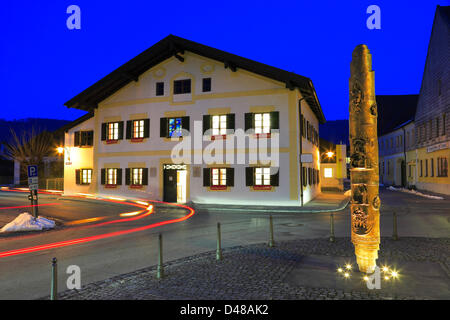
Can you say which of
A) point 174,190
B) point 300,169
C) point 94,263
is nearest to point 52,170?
point 174,190

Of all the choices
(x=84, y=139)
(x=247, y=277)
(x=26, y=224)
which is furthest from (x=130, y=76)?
(x=247, y=277)

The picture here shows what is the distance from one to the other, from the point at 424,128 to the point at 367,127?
3193cm

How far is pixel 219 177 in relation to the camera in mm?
21484

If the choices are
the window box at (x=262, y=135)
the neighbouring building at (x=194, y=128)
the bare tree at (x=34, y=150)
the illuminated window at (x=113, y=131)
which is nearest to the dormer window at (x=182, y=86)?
the neighbouring building at (x=194, y=128)

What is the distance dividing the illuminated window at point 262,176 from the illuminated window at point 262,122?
7.49 feet

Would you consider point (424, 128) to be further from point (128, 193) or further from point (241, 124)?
point (128, 193)

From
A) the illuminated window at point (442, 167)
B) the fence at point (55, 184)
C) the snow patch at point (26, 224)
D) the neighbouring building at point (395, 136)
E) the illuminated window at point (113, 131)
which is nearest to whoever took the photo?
the snow patch at point (26, 224)

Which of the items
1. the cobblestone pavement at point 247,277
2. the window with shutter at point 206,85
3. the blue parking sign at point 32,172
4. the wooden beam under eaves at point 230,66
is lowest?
the cobblestone pavement at point 247,277

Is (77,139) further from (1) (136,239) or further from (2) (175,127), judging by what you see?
(1) (136,239)

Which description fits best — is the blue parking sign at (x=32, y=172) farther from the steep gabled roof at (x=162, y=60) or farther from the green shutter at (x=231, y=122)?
the steep gabled roof at (x=162, y=60)

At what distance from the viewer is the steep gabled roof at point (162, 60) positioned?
1973 centimetres

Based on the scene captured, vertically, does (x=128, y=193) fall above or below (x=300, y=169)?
below

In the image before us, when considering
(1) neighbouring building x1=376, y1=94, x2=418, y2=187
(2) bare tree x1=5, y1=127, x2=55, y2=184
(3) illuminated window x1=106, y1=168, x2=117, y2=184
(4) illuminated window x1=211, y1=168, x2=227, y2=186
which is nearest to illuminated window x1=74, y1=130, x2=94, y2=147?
(3) illuminated window x1=106, y1=168, x2=117, y2=184
